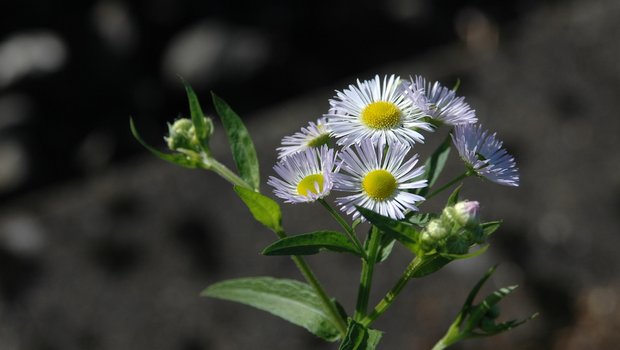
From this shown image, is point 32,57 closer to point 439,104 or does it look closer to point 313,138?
point 313,138

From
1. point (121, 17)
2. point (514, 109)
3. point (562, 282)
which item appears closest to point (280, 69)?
point (121, 17)

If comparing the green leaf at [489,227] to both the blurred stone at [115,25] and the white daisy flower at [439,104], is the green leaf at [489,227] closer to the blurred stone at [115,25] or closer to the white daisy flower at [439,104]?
the white daisy flower at [439,104]

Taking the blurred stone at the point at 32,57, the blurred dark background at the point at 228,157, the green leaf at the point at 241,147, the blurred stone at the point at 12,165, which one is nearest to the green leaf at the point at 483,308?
the green leaf at the point at 241,147

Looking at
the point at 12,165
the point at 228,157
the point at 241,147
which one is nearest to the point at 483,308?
the point at 241,147

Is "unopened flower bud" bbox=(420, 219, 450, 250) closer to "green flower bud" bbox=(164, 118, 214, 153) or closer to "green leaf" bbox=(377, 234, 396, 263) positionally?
"green leaf" bbox=(377, 234, 396, 263)

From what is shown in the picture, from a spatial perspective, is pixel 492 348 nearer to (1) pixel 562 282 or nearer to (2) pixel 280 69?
(1) pixel 562 282

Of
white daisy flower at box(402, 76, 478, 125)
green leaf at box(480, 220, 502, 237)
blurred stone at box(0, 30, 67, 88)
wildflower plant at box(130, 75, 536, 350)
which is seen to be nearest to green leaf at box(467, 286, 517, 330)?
wildflower plant at box(130, 75, 536, 350)

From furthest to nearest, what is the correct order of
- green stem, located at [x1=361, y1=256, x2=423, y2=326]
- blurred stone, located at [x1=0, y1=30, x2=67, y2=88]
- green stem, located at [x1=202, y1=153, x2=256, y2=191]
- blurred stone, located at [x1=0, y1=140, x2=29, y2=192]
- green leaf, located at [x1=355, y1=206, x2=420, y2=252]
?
blurred stone, located at [x1=0, y1=30, x2=67, y2=88] → blurred stone, located at [x1=0, y1=140, x2=29, y2=192] → green stem, located at [x1=202, y1=153, x2=256, y2=191] → green stem, located at [x1=361, y1=256, x2=423, y2=326] → green leaf, located at [x1=355, y1=206, x2=420, y2=252]

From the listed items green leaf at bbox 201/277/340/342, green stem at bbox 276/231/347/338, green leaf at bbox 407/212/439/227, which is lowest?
green leaf at bbox 201/277/340/342
